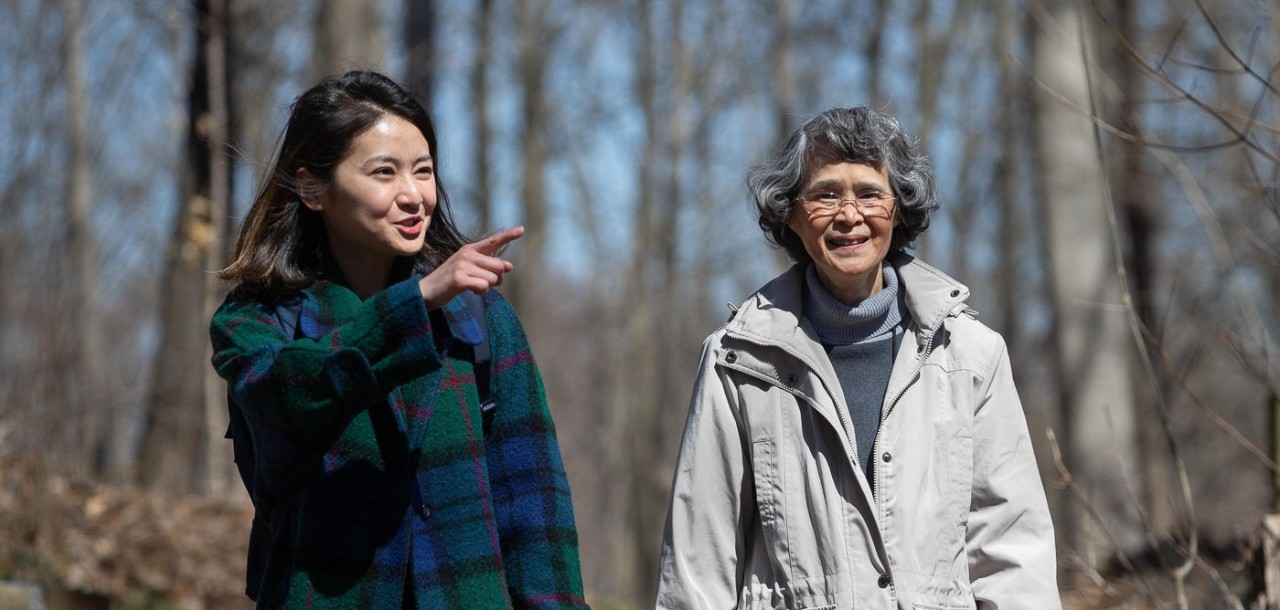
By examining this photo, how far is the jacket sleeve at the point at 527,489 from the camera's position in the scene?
2.88 m

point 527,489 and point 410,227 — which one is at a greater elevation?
point 410,227

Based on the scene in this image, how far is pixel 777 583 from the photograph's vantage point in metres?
3.06

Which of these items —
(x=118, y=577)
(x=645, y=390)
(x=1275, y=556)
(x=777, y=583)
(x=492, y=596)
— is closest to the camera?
(x=492, y=596)

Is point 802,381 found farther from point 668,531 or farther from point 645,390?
point 645,390

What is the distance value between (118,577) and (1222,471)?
16872 millimetres

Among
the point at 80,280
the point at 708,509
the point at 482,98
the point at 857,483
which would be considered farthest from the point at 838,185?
the point at 482,98

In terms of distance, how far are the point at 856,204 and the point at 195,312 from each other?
8.92m

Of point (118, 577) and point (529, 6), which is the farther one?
point (529, 6)

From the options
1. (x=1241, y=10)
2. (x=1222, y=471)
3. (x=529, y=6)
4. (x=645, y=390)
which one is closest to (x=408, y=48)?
(x=529, y=6)

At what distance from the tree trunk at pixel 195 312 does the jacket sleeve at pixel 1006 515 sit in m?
6.82

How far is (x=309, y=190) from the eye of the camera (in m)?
2.90

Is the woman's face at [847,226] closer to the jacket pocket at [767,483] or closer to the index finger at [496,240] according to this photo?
the jacket pocket at [767,483]

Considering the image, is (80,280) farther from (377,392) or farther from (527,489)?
(377,392)

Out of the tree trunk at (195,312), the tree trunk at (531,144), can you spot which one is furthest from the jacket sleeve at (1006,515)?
the tree trunk at (531,144)
